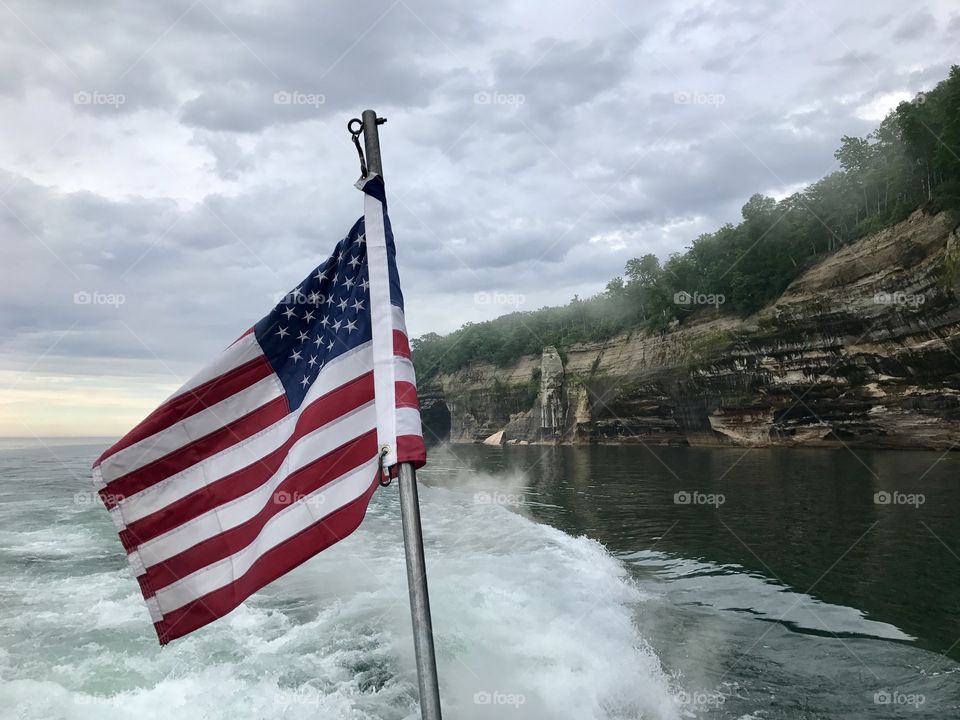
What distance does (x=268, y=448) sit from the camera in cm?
391

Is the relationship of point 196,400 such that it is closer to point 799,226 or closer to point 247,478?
point 247,478

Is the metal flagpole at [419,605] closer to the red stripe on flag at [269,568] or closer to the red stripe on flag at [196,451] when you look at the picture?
the red stripe on flag at [269,568]

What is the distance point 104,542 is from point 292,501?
592 inches

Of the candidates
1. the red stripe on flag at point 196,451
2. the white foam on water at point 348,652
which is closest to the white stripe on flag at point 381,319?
the red stripe on flag at point 196,451

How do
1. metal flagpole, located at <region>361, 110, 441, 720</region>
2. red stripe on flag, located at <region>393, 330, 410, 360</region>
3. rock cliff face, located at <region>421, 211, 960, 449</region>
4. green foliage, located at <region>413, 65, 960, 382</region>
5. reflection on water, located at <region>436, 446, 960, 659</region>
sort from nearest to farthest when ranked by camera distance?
metal flagpole, located at <region>361, 110, 441, 720</region>
red stripe on flag, located at <region>393, 330, 410, 360</region>
reflection on water, located at <region>436, 446, 960, 659</region>
rock cliff face, located at <region>421, 211, 960, 449</region>
green foliage, located at <region>413, 65, 960, 382</region>

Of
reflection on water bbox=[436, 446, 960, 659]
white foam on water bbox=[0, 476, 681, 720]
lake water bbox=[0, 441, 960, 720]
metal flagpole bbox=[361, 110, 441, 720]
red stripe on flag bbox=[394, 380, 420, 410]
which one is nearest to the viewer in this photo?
metal flagpole bbox=[361, 110, 441, 720]

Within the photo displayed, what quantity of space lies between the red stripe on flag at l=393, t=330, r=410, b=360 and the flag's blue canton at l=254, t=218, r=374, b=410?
0.32m

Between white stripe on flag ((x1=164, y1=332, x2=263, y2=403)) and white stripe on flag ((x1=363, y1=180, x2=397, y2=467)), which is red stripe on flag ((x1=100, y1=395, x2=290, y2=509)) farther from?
white stripe on flag ((x1=363, y1=180, x2=397, y2=467))

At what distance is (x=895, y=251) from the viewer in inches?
1631

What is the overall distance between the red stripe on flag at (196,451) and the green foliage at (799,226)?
44996mm

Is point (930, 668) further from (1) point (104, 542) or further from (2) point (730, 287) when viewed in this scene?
(2) point (730, 287)

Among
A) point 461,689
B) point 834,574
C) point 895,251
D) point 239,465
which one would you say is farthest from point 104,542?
point 895,251

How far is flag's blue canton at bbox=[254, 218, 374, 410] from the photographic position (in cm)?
367

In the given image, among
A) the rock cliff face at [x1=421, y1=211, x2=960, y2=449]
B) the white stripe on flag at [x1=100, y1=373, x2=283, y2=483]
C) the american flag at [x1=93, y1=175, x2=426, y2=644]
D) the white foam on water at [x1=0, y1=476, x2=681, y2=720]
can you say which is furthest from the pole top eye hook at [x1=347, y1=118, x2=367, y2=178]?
the rock cliff face at [x1=421, y1=211, x2=960, y2=449]
